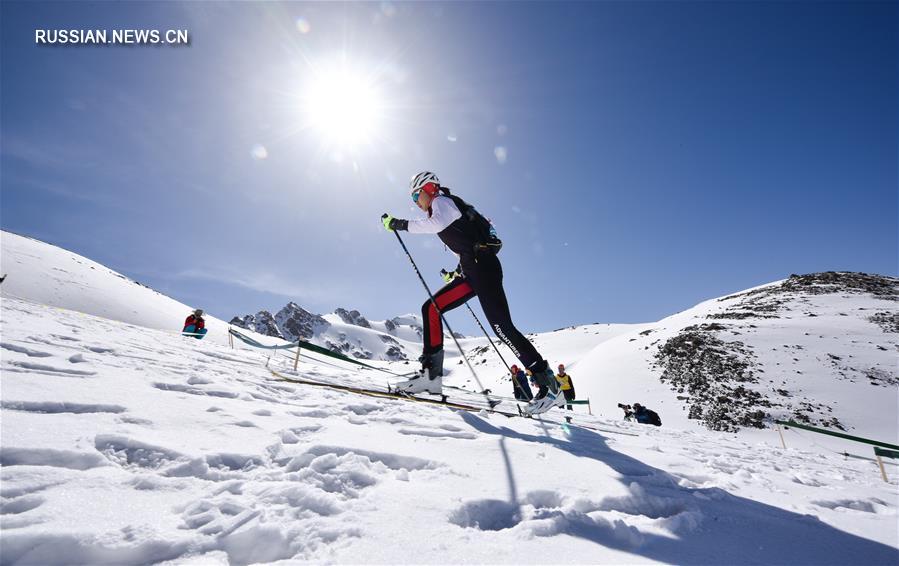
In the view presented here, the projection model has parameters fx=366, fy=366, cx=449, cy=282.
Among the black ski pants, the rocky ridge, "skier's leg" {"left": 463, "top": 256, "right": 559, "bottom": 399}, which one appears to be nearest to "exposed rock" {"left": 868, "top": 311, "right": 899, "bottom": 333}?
the rocky ridge

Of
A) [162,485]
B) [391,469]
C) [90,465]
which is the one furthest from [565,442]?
[90,465]

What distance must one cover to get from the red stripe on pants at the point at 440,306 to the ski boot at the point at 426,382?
12.8 inches

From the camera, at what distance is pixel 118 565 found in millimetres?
1331

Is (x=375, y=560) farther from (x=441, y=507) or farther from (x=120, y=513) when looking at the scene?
(x=120, y=513)

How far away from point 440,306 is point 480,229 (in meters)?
→ 1.56

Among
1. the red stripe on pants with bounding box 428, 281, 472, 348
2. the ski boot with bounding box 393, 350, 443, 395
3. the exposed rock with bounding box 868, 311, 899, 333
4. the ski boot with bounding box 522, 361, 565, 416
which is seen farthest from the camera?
the exposed rock with bounding box 868, 311, 899, 333

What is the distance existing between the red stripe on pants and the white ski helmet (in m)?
1.67

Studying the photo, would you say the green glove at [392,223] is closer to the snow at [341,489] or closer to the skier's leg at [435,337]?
the skier's leg at [435,337]

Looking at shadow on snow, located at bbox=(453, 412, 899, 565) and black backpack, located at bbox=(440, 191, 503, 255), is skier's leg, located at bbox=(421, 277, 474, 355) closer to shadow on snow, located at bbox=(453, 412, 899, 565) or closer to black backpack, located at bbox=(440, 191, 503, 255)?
black backpack, located at bbox=(440, 191, 503, 255)

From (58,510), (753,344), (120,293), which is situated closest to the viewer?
(58,510)

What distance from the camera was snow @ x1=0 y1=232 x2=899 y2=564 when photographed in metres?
1.55

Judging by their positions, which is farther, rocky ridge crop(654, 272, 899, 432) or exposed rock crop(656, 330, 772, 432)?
rocky ridge crop(654, 272, 899, 432)

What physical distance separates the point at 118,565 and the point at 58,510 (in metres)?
0.43

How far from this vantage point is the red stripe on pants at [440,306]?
20.9ft
